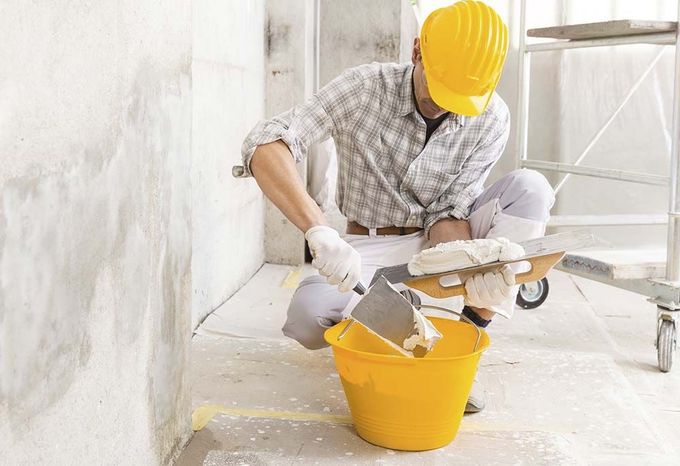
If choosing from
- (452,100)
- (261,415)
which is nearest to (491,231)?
(452,100)

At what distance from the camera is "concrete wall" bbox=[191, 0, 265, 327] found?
309cm

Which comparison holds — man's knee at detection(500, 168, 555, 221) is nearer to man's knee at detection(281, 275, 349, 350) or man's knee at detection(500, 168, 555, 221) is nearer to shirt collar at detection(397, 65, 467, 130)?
shirt collar at detection(397, 65, 467, 130)

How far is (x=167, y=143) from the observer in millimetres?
1830

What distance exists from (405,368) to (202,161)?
1.51 m

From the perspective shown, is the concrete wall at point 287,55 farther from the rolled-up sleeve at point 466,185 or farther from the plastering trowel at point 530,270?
the plastering trowel at point 530,270

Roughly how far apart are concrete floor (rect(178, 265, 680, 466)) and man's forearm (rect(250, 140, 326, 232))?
1.89 ft

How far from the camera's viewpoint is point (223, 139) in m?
3.46

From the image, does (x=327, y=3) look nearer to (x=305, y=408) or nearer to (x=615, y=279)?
(x=615, y=279)

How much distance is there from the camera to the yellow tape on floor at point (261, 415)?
2279mm

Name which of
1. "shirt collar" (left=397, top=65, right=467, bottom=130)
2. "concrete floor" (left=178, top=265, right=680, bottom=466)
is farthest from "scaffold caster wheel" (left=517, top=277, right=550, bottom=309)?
"shirt collar" (left=397, top=65, right=467, bottom=130)

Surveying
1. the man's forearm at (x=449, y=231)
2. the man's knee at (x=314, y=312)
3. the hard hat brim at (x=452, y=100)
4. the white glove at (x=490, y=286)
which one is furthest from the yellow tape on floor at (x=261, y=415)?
the hard hat brim at (x=452, y=100)

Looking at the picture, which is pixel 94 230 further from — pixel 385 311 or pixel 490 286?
pixel 490 286

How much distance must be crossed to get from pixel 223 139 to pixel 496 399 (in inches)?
65.3

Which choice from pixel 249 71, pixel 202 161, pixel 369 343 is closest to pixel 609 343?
pixel 369 343
